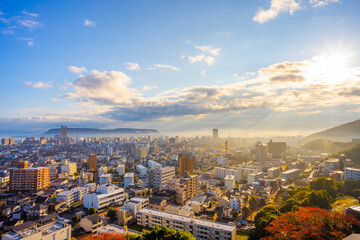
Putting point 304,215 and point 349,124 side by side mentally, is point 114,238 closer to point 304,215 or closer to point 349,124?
point 304,215

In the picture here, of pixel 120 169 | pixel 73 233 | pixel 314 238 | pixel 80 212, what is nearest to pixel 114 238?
pixel 73 233

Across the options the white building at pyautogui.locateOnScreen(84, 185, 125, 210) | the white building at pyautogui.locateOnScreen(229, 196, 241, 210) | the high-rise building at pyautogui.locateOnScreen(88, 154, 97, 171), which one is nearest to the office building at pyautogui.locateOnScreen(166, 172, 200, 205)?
the white building at pyautogui.locateOnScreen(229, 196, 241, 210)

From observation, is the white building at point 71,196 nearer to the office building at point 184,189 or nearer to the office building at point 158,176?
the office building at point 158,176

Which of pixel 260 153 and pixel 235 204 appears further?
pixel 260 153

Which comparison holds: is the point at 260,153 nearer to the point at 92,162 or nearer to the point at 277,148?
the point at 277,148

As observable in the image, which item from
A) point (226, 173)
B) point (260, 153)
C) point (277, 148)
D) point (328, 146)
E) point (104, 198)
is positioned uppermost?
point (328, 146)

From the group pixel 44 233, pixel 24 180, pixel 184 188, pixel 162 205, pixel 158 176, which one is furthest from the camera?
pixel 158 176

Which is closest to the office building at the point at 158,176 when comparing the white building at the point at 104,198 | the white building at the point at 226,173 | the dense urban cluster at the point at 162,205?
the dense urban cluster at the point at 162,205

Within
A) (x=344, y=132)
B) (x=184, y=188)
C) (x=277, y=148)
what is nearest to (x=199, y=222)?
(x=184, y=188)
